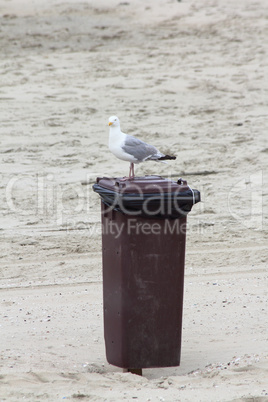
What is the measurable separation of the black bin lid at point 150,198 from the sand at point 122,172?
1.08m

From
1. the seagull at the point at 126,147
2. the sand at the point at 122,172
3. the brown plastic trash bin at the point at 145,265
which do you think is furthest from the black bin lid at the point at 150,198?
the sand at the point at 122,172

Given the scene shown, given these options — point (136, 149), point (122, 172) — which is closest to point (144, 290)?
point (136, 149)

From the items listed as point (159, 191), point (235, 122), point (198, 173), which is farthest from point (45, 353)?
point (235, 122)

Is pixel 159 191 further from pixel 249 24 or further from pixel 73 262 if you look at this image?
pixel 249 24

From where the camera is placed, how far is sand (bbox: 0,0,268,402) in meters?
4.50

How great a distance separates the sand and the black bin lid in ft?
3.55

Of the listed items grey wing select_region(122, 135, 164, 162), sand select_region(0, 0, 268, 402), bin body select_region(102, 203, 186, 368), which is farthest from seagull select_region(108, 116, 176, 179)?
sand select_region(0, 0, 268, 402)

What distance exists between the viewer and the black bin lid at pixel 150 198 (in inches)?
168

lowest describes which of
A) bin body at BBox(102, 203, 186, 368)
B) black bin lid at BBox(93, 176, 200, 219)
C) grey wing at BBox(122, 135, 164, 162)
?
bin body at BBox(102, 203, 186, 368)

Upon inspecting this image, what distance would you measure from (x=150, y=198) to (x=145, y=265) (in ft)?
1.49

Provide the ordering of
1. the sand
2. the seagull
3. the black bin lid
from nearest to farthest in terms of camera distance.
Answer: the black bin lid, the sand, the seagull

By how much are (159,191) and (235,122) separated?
6691 mm

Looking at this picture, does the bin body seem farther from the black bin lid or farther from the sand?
the sand

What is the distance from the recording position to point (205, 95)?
11688 millimetres
